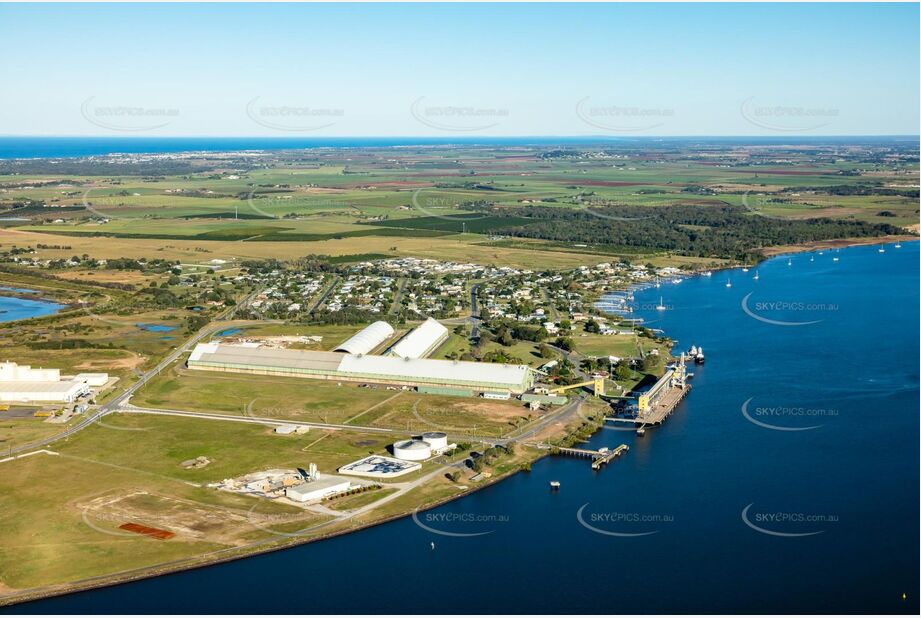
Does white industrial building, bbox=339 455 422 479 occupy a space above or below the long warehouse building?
below

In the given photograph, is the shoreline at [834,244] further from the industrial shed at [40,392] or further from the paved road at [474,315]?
the industrial shed at [40,392]

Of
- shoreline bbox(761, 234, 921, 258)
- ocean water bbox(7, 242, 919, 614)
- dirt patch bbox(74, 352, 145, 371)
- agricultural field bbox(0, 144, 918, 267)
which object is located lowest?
ocean water bbox(7, 242, 919, 614)

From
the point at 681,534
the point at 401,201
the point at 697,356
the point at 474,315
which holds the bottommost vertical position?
A: the point at 681,534

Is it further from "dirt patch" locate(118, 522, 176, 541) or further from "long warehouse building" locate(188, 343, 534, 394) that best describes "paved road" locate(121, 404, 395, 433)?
"dirt patch" locate(118, 522, 176, 541)

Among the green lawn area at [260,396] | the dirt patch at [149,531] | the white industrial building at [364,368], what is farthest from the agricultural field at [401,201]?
the dirt patch at [149,531]

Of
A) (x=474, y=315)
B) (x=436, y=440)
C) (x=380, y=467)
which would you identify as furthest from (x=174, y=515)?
(x=474, y=315)

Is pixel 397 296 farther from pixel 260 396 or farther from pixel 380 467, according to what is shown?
pixel 380 467

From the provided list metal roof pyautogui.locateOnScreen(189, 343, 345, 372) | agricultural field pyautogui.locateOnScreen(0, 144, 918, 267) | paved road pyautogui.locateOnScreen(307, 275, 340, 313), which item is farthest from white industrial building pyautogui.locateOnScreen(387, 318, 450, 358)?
agricultural field pyautogui.locateOnScreen(0, 144, 918, 267)
